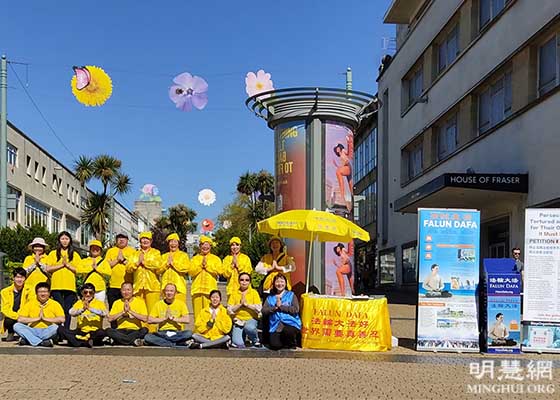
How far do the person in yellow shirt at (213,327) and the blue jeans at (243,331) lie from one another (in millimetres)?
122

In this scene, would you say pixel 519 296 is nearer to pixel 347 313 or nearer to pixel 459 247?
pixel 459 247

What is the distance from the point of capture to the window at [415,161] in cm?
3153

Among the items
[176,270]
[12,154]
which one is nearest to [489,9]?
[176,270]

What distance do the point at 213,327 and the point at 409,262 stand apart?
22853mm

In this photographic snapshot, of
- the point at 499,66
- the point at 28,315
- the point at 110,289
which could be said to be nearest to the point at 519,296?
the point at 110,289

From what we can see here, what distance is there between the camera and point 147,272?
38.3ft

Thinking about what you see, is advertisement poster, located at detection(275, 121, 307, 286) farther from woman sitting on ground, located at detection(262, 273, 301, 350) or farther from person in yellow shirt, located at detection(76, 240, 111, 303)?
person in yellow shirt, located at detection(76, 240, 111, 303)

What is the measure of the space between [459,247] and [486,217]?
41.6 feet

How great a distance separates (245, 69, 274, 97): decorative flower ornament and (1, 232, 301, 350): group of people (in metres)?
5.02

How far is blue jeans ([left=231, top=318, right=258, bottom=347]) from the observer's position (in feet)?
36.3

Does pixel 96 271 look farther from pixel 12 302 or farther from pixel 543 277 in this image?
pixel 543 277

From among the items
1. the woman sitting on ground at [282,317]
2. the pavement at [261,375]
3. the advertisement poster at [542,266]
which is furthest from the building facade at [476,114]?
the woman sitting on ground at [282,317]

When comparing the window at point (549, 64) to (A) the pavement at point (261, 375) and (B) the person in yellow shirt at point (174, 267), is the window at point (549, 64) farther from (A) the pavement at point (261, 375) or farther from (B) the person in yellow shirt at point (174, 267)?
(B) the person in yellow shirt at point (174, 267)

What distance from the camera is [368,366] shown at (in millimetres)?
9484
